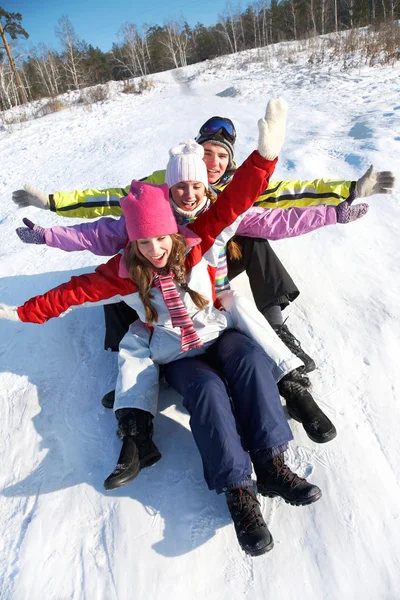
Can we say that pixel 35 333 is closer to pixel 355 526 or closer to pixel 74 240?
pixel 74 240

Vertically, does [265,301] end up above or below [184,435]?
above

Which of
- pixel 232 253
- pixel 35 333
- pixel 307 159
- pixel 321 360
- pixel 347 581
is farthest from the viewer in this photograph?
pixel 307 159

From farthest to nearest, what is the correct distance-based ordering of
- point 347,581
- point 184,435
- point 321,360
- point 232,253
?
point 232,253, point 321,360, point 184,435, point 347,581

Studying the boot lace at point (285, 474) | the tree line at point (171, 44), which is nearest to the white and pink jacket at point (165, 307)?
the boot lace at point (285, 474)

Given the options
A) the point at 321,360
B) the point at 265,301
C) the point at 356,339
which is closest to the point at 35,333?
the point at 265,301

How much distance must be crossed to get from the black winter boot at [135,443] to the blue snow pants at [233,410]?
0.21 meters

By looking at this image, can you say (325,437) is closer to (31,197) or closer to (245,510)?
(245,510)

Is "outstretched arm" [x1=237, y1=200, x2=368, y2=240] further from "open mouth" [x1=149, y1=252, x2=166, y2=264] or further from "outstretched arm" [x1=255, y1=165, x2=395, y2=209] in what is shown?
"open mouth" [x1=149, y1=252, x2=166, y2=264]

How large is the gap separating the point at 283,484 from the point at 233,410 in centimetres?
31

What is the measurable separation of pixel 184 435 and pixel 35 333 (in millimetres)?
1181

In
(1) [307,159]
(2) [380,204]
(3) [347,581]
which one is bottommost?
(3) [347,581]

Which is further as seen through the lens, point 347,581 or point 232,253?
point 232,253

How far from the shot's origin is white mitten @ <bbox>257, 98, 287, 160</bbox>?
1522mm

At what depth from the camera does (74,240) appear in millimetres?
1992
